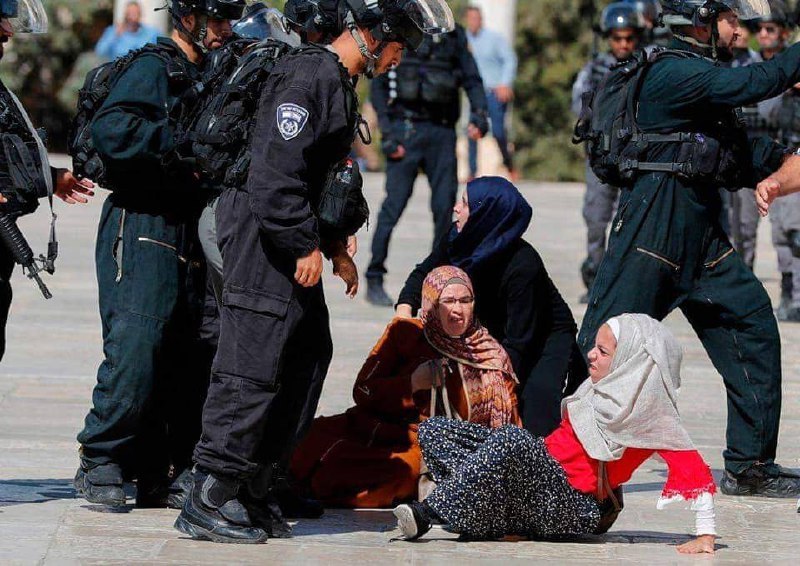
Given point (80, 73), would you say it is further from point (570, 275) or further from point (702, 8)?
point (702, 8)

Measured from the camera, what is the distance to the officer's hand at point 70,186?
6414mm

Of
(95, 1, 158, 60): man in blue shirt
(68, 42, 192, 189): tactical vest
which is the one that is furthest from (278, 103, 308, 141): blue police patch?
(95, 1, 158, 60): man in blue shirt

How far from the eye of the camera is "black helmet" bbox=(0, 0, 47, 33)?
238 inches

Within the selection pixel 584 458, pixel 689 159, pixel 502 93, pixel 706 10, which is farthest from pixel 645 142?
pixel 502 93

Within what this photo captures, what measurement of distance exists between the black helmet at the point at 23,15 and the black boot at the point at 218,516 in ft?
5.39

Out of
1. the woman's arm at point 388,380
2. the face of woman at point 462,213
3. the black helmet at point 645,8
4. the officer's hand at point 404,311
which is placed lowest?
the woman's arm at point 388,380

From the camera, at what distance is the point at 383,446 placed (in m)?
6.58

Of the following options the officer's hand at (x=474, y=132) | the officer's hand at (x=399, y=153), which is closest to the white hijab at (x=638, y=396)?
the officer's hand at (x=399, y=153)

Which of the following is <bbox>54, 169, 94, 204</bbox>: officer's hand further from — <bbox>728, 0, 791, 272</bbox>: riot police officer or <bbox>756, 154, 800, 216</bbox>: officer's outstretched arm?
<bbox>728, 0, 791, 272</bbox>: riot police officer

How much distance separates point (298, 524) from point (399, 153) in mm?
5839

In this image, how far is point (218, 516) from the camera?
564cm

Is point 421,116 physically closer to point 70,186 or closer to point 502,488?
→ point 70,186

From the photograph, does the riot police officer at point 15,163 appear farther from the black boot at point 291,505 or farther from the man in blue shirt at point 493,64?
the man in blue shirt at point 493,64

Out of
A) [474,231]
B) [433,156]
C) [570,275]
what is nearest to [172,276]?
[474,231]
